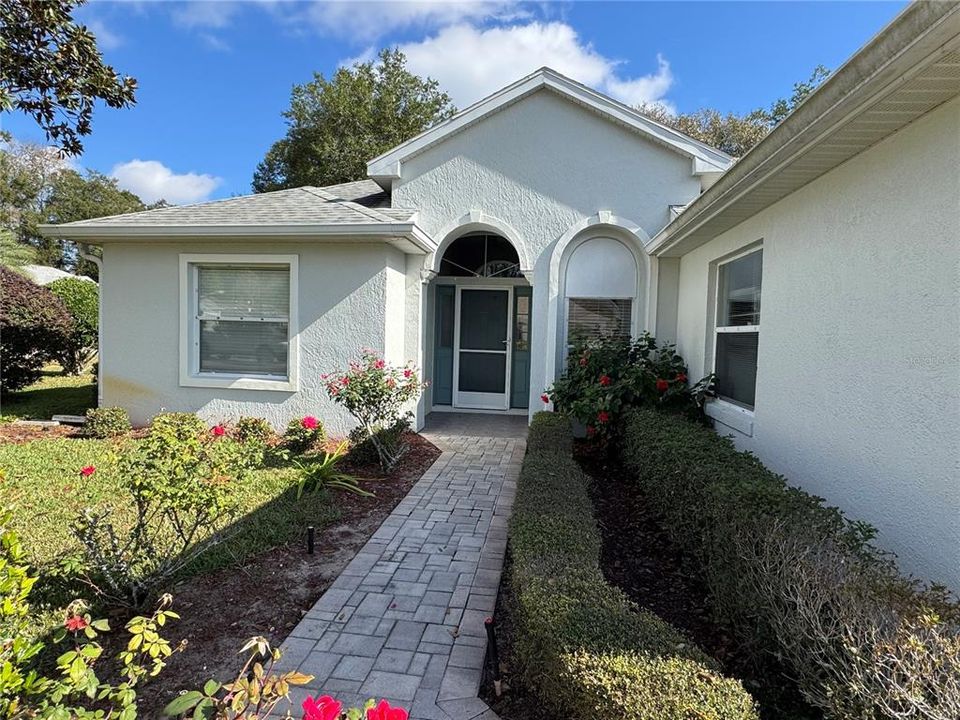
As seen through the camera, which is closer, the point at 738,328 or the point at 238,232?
the point at 738,328

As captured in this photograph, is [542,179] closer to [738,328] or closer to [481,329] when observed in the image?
[481,329]

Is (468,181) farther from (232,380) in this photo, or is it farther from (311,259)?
(232,380)

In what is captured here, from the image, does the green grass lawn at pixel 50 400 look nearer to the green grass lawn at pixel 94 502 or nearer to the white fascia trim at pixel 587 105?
the green grass lawn at pixel 94 502

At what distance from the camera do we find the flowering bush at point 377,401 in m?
7.02

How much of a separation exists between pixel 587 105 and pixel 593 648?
8817 mm

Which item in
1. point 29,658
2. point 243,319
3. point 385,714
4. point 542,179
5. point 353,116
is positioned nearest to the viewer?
point 385,714

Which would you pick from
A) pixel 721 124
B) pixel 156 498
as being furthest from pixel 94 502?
pixel 721 124

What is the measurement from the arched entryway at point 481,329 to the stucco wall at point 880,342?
650cm

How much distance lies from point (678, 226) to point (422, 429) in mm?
5412

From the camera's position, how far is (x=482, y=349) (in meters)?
11.4

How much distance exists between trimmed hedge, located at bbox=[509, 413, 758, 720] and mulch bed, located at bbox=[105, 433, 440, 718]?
5.34ft

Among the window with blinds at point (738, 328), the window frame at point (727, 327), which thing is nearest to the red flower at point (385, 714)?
the window frame at point (727, 327)

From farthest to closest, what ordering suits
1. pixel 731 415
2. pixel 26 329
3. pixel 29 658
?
pixel 26 329 < pixel 731 415 < pixel 29 658

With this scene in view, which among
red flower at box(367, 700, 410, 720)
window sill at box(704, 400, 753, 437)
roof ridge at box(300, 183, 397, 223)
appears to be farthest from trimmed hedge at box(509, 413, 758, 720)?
roof ridge at box(300, 183, 397, 223)
